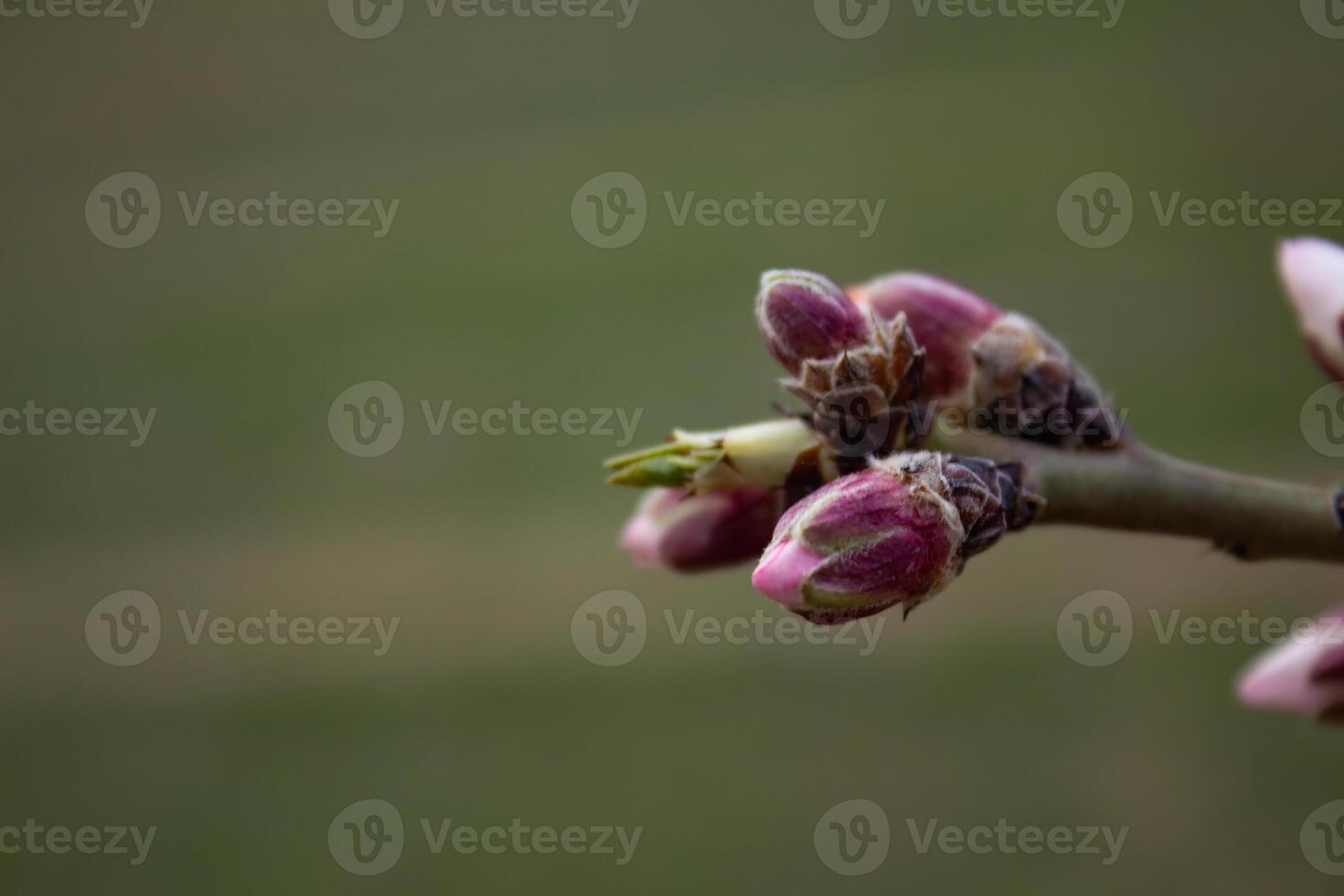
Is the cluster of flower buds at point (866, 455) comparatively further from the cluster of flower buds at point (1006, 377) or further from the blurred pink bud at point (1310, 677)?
the blurred pink bud at point (1310, 677)

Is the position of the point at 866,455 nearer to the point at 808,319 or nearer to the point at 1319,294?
the point at 808,319

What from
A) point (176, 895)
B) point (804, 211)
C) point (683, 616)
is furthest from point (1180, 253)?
point (176, 895)

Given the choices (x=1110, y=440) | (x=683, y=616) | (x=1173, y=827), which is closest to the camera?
(x=1110, y=440)

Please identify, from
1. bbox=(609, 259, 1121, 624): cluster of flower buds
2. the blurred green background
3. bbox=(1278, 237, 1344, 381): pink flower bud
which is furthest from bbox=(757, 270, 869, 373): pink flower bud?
the blurred green background

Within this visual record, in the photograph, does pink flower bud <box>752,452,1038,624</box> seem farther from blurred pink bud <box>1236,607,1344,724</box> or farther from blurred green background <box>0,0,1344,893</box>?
blurred green background <box>0,0,1344,893</box>

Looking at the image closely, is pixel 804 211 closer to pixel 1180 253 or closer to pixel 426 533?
pixel 1180 253

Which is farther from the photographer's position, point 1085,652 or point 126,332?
point 126,332
